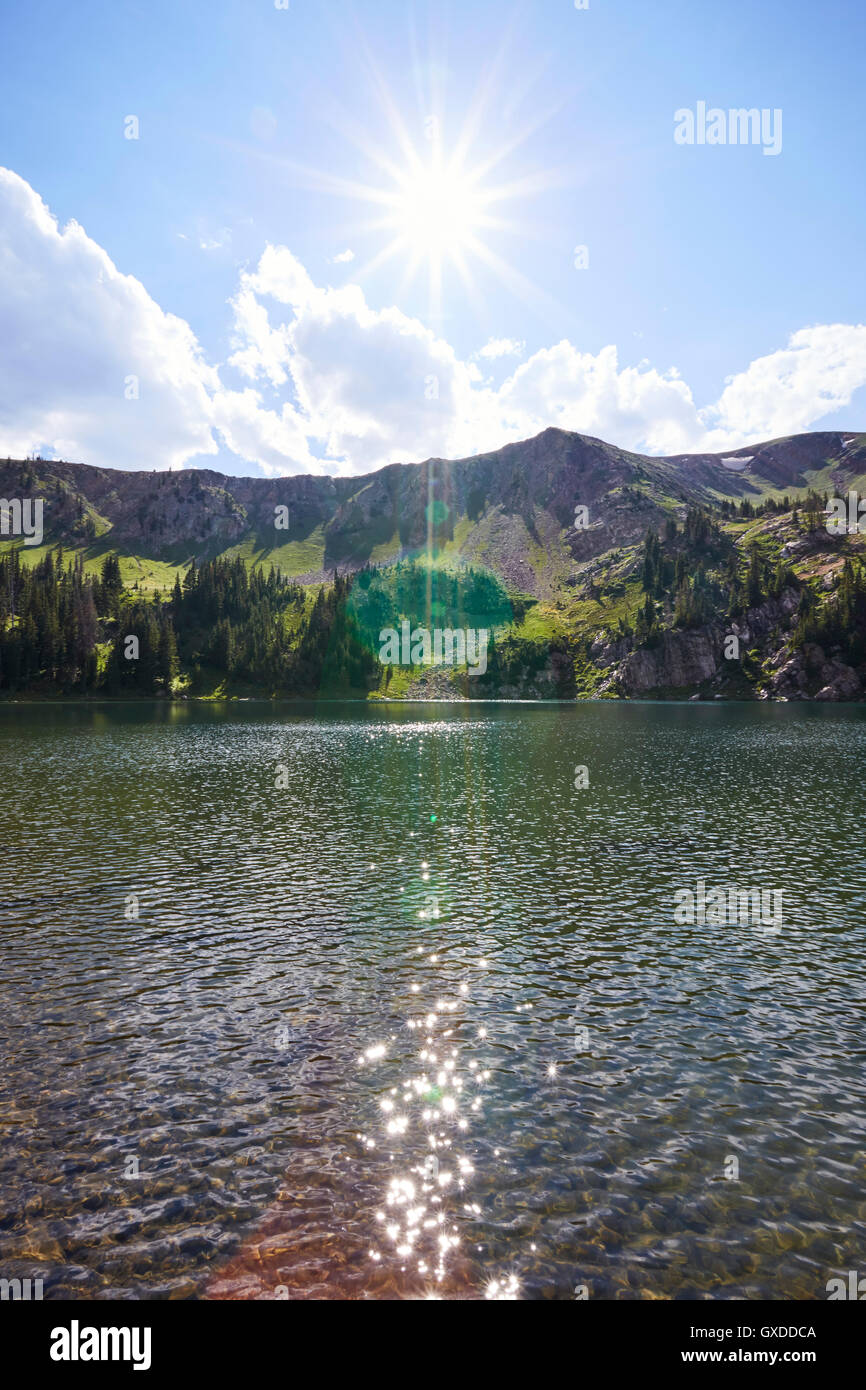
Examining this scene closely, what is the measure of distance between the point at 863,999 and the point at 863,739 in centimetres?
10149

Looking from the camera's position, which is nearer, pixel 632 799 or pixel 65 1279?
pixel 65 1279

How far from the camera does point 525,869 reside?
137 ft

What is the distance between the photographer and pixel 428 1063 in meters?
20.8

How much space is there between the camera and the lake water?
45.1 feet

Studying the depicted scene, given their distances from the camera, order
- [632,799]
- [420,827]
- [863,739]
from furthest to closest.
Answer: [863,739] < [632,799] < [420,827]

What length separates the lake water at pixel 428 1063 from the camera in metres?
13.8
